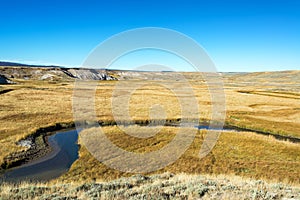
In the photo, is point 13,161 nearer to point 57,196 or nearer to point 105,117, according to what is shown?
point 57,196

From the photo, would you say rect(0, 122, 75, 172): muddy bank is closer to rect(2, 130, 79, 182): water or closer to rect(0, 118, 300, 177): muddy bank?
rect(0, 118, 300, 177): muddy bank

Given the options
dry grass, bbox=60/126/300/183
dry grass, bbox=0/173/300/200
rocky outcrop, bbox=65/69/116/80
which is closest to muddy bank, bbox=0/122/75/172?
dry grass, bbox=60/126/300/183

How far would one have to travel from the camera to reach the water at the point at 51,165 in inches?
570

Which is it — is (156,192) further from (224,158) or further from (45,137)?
(45,137)

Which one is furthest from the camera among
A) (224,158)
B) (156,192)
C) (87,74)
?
(87,74)

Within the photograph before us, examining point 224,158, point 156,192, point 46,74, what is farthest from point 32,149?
point 46,74

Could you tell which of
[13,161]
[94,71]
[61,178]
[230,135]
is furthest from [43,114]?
[94,71]

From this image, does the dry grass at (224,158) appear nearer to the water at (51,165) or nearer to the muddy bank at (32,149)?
the water at (51,165)

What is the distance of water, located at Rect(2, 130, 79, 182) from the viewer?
14484 millimetres

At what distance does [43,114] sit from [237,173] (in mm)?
27122

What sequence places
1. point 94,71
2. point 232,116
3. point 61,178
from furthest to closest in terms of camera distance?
point 94,71 → point 232,116 → point 61,178

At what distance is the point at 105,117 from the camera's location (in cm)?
3253

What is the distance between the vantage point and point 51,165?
16734 millimetres

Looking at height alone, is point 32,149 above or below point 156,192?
below
